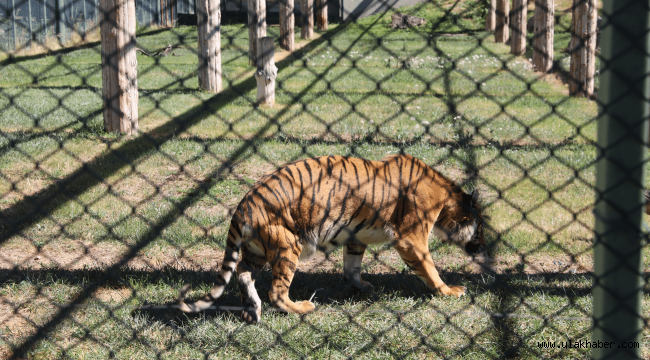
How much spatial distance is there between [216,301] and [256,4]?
6.89 meters

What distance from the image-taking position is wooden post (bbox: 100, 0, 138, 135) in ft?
18.3

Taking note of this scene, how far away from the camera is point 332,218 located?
298cm

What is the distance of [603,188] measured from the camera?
1.65 metres

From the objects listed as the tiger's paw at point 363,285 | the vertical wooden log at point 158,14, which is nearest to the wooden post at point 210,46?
the tiger's paw at point 363,285

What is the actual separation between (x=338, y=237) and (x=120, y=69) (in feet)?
11.5

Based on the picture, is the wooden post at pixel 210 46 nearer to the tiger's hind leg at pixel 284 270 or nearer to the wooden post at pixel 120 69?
the wooden post at pixel 120 69

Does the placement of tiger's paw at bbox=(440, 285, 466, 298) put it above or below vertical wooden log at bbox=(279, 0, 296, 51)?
above

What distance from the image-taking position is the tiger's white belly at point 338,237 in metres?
2.97

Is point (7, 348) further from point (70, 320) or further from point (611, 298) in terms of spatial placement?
point (611, 298)

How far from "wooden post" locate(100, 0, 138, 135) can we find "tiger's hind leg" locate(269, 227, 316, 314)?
3.26 m

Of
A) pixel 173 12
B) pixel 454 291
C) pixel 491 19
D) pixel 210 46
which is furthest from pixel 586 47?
pixel 173 12

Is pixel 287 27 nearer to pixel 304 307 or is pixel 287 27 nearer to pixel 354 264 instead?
pixel 354 264

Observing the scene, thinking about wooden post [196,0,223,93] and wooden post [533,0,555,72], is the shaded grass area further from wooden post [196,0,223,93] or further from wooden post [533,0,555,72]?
wooden post [533,0,555,72]

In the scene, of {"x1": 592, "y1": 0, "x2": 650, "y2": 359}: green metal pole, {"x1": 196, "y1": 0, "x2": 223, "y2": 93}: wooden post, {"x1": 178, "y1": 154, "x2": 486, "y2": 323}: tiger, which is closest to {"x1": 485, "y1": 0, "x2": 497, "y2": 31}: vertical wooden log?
{"x1": 196, "y1": 0, "x2": 223, "y2": 93}: wooden post
